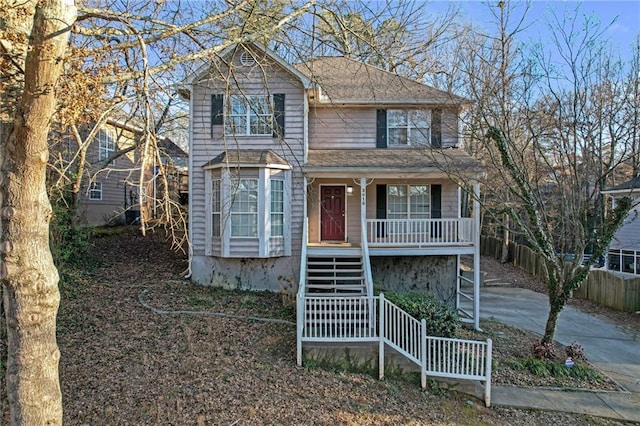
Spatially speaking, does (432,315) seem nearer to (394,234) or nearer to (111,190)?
(394,234)

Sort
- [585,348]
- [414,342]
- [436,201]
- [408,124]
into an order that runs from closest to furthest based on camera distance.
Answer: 1. [414,342]
2. [585,348]
3. [436,201]
4. [408,124]

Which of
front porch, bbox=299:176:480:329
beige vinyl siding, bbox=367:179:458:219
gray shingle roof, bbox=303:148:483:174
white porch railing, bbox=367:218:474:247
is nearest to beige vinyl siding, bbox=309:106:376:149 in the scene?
gray shingle roof, bbox=303:148:483:174

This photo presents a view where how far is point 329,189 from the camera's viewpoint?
13250 millimetres

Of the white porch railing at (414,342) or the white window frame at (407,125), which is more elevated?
the white window frame at (407,125)

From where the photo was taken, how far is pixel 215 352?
747 centimetres

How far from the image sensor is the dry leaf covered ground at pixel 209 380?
577 centimetres

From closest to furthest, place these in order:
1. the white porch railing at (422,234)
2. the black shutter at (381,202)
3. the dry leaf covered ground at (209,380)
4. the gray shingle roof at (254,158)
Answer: the dry leaf covered ground at (209,380) < the gray shingle roof at (254,158) < the white porch railing at (422,234) < the black shutter at (381,202)

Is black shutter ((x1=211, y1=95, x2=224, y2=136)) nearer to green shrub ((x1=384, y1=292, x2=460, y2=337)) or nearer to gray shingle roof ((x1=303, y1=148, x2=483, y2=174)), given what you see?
gray shingle roof ((x1=303, y1=148, x2=483, y2=174))

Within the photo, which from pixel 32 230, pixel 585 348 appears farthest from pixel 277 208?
pixel 585 348

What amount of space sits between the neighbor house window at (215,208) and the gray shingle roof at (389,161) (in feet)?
8.83

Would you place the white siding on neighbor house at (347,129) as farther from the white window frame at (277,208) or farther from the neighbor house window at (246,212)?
the neighbor house window at (246,212)

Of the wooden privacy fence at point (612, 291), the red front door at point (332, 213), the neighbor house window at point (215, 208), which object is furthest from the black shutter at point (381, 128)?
the wooden privacy fence at point (612, 291)

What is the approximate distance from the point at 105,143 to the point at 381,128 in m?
14.3

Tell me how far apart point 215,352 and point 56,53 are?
5768mm
